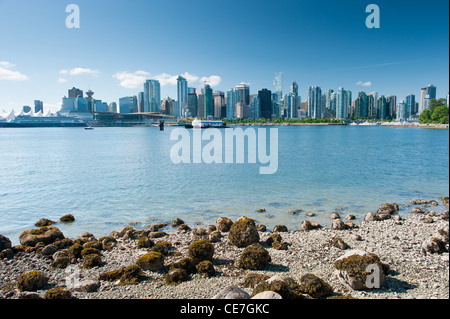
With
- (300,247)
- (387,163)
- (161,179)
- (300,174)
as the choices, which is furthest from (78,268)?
(387,163)

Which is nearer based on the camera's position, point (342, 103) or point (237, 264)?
point (237, 264)

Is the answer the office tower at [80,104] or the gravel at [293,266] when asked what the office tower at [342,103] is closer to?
the office tower at [80,104]

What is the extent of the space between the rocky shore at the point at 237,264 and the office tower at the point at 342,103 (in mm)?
173801

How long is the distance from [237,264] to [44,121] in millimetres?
184600

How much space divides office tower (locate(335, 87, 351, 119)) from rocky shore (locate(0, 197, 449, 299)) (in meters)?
174

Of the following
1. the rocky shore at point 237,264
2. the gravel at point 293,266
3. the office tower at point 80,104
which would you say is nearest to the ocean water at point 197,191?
Result: the rocky shore at point 237,264

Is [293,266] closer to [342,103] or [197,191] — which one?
[197,191]

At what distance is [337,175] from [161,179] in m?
15.6

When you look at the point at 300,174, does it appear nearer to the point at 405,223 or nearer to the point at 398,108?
the point at 405,223

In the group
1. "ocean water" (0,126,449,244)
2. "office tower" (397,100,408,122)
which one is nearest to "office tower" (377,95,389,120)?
"office tower" (397,100,408,122)

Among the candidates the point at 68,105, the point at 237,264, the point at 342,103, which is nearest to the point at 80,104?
the point at 68,105

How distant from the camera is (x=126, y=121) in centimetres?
18688

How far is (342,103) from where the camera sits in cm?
17750
